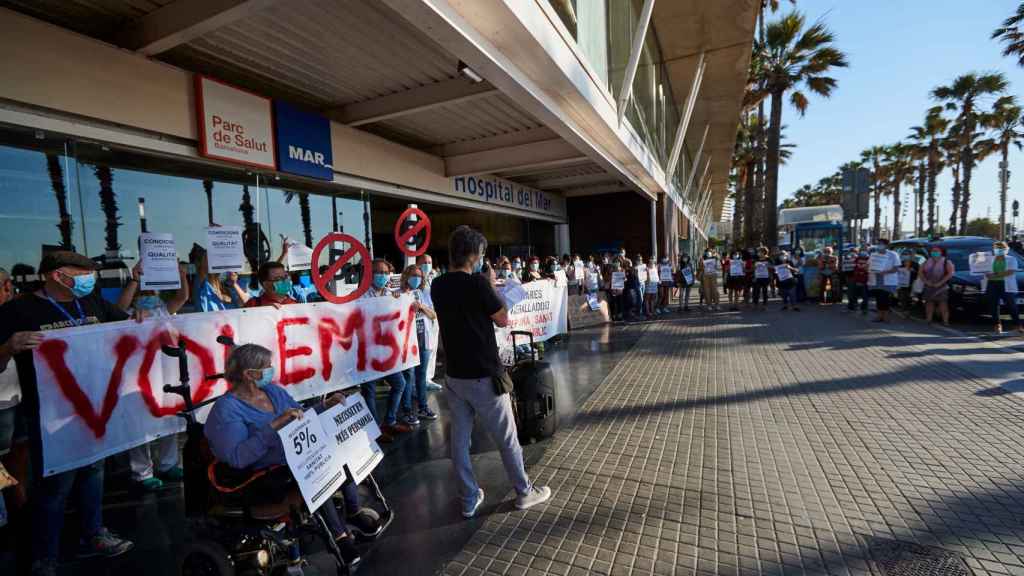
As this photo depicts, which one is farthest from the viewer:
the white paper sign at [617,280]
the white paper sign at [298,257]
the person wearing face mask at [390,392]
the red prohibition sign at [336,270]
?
the white paper sign at [617,280]

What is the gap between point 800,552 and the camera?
2723 millimetres

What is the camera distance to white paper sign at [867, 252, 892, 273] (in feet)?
34.0

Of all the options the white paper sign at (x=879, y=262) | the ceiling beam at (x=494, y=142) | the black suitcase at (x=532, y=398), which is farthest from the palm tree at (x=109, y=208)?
the white paper sign at (x=879, y=262)

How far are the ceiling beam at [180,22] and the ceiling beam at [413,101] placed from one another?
10.2 ft

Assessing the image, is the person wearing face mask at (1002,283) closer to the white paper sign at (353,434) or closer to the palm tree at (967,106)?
the white paper sign at (353,434)

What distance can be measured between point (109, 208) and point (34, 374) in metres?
4.38

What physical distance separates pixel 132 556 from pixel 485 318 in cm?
282

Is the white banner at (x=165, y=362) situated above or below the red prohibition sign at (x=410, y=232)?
below

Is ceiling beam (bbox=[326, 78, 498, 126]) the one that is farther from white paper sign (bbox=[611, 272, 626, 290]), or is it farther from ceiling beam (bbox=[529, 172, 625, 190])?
ceiling beam (bbox=[529, 172, 625, 190])

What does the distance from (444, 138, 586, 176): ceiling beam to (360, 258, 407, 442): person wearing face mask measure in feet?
23.9

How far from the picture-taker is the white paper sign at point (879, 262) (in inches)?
408

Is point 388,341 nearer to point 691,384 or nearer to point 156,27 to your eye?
point 691,384

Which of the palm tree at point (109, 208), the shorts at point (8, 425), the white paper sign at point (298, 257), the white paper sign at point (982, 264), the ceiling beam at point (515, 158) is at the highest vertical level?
the ceiling beam at point (515, 158)

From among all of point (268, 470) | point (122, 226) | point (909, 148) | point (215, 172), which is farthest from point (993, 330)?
point (909, 148)
